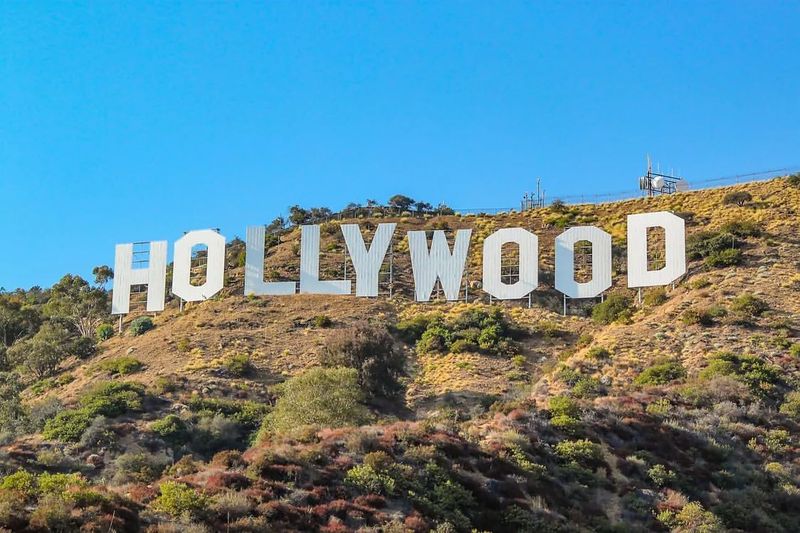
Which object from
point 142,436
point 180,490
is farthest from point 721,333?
point 180,490

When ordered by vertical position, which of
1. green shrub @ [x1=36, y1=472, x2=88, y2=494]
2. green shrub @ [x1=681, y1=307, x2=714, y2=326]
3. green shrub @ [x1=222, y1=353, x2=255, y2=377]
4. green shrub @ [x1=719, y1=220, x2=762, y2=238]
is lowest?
green shrub @ [x1=36, y1=472, x2=88, y2=494]

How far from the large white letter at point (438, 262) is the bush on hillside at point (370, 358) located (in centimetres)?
740

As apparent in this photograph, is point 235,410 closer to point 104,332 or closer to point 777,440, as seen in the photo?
point 104,332

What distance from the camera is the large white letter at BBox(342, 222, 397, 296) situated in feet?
183

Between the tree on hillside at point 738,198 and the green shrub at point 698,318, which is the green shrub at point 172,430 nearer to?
the green shrub at point 698,318

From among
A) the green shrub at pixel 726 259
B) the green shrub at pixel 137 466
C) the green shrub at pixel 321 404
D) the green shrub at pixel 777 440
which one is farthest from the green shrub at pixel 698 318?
the green shrub at pixel 137 466

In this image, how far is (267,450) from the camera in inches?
1059

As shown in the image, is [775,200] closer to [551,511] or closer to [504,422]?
[504,422]

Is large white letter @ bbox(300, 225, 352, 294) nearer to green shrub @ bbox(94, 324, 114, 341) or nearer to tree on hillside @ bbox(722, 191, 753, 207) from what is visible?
green shrub @ bbox(94, 324, 114, 341)

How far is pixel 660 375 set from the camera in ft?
137

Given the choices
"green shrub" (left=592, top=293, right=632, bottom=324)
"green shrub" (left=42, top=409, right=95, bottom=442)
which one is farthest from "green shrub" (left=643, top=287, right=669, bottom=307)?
"green shrub" (left=42, top=409, right=95, bottom=442)

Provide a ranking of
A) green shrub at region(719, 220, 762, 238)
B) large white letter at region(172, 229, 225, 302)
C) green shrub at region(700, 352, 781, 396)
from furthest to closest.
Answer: green shrub at region(719, 220, 762, 238), large white letter at region(172, 229, 225, 302), green shrub at region(700, 352, 781, 396)

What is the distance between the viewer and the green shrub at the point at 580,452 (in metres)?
31.0

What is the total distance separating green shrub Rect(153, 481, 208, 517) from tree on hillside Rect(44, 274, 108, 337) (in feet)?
141
